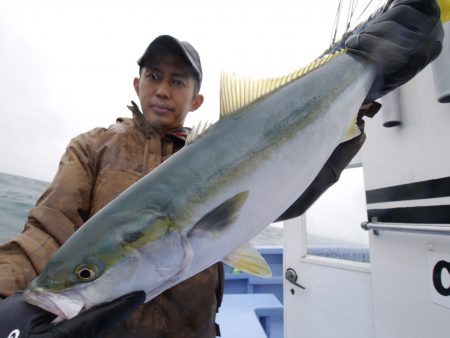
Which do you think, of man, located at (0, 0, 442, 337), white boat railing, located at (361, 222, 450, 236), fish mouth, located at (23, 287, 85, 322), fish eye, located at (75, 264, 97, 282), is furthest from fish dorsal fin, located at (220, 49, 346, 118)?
white boat railing, located at (361, 222, 450, 236)

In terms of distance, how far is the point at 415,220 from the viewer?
2.19m

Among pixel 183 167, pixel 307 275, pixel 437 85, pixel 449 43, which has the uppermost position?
pixel 449 43

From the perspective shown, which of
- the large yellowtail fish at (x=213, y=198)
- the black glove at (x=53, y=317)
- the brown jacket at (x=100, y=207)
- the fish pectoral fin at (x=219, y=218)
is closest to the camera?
the black glove at (x=53, y=317)

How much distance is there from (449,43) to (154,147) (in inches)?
77.8

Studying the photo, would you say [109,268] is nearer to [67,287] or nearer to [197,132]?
[67,287]

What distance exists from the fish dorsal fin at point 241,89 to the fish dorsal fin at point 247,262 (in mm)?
690

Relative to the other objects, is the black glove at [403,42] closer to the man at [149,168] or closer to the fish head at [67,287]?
the man at [149,168]

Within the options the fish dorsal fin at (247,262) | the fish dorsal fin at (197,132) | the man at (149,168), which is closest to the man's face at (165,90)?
the man at (149,168)

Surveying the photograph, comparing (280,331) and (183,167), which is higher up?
(183,167)

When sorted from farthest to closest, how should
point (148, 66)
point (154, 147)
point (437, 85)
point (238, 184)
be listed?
point (148, 66), point (154, 147), point (437, 85), point (238, 184)

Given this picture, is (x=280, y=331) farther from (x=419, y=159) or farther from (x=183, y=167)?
(x=183, y=167)

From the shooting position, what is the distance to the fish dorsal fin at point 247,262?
1.42m

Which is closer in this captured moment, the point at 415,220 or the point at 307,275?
the point at 415,220

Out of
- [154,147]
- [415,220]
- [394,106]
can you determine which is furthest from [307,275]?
[154,147]
